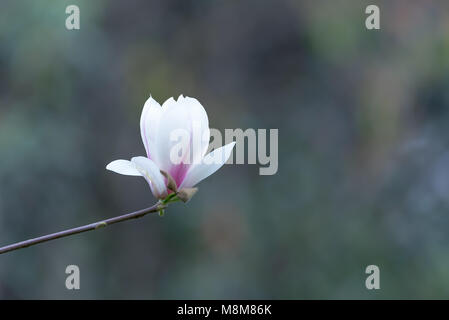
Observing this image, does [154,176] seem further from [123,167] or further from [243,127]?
[243,127]

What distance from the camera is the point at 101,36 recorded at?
2.96m

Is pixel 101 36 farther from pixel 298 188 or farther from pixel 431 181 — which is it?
pixel 431 181

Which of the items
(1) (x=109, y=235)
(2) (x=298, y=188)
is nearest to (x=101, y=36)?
(1) (x=109, y=235)

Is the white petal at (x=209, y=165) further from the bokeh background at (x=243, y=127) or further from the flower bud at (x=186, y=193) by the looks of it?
the bokeh background at (x=243, y=127)

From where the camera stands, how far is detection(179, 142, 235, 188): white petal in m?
0.81

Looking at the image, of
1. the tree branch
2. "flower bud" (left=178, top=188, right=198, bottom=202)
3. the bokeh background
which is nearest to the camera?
the tree branch

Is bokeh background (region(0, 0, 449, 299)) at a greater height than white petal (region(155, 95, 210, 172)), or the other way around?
bokeh background (region(0, 0, 449, 299))

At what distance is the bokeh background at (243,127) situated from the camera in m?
2.73

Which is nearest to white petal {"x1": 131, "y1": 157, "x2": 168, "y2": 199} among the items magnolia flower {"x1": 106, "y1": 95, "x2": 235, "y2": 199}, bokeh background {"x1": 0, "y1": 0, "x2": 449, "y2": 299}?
magnolia flower {"x1": 106, "y1": 95, "x2": 235, "y2": 199}

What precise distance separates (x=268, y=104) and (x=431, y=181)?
2.56ft

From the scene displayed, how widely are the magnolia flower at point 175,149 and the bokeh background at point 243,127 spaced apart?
1911mm

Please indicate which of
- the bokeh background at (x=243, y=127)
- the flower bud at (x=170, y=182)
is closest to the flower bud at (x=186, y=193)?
the flower bud at (x=170, y=182)

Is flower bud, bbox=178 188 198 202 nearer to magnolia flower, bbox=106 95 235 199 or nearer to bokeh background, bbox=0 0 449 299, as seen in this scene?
magnolia flower, bbox=106 95 235 199

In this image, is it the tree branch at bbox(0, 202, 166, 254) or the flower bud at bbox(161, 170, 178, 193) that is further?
the flower bud at bbox(161, 170, 178, 193)
